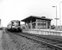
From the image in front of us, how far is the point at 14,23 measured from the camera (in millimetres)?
34469

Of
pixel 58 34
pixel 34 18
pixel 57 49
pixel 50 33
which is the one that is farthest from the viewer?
pixel 34 18

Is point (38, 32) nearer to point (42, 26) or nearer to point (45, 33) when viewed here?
point (45, 33)

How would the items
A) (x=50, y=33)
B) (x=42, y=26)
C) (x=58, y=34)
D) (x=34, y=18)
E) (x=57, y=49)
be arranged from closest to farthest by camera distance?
(x=57, y=49) → (x=58, y=34) → (x=50, y=33) → (x=34, y=18) → (x=42, y=26)

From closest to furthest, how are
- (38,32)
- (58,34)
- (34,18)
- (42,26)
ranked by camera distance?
(58,34) → (38,32) → (34,18) → (42,26)

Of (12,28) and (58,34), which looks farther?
(12,28)

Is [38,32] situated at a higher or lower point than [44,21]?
lower

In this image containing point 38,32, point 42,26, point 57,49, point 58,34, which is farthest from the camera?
point 42,26

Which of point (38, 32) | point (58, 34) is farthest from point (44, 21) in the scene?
point (58, 34)

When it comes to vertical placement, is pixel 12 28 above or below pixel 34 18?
below

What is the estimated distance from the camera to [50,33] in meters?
24.1

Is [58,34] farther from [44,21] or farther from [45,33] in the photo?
[44,21]

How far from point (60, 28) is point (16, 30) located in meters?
13.7

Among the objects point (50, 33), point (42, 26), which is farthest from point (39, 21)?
point (50, 33)

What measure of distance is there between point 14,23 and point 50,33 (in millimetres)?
14088
